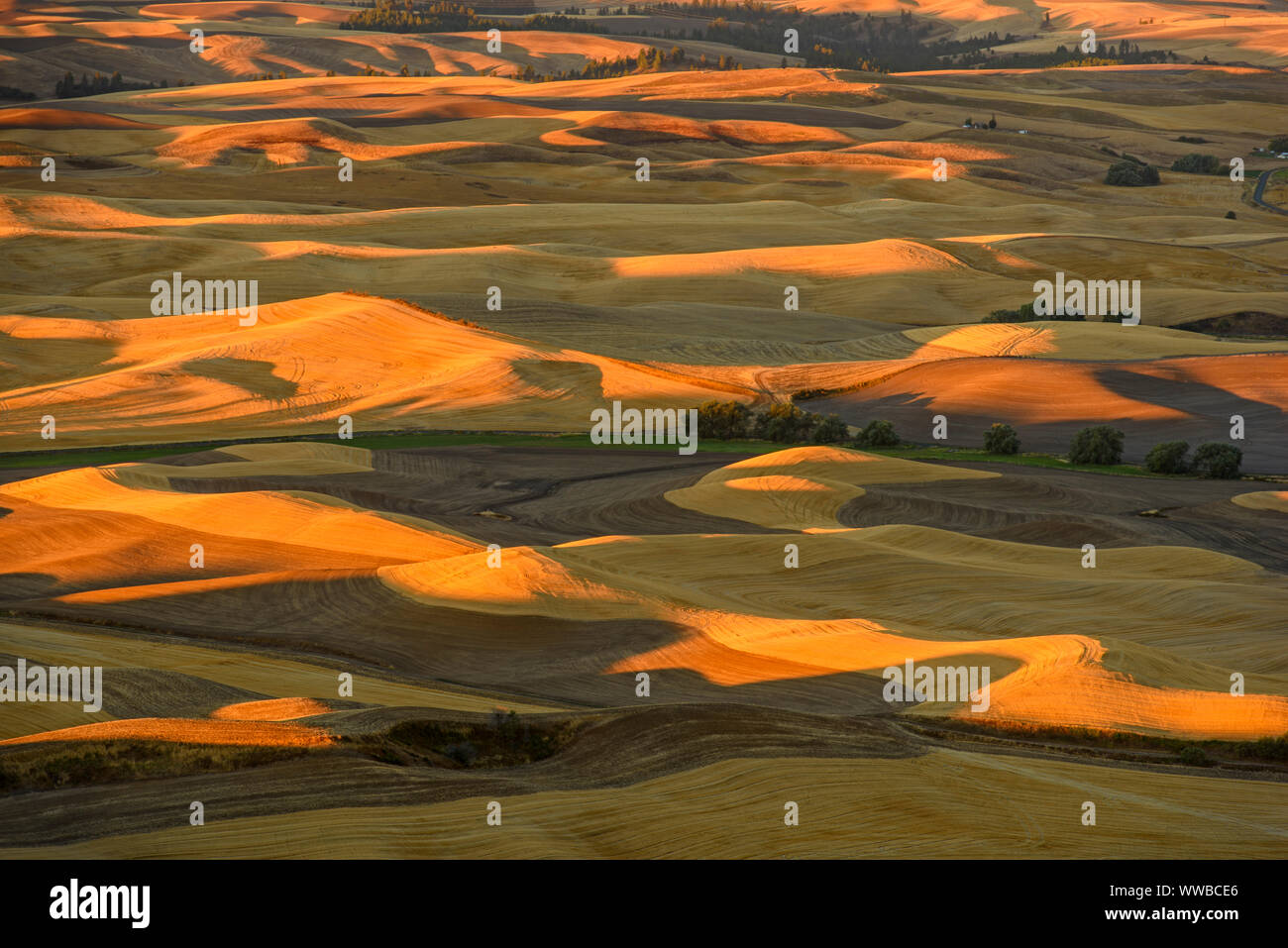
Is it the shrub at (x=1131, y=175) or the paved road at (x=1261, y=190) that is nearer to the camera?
the paved road at (x=1261, y=190)

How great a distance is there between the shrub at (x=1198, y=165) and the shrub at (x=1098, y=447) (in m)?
115

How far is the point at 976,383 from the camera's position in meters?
67.8

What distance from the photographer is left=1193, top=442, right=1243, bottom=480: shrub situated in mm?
53406

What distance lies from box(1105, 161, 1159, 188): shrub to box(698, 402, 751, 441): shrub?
103 m

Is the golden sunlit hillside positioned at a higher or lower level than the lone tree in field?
lower

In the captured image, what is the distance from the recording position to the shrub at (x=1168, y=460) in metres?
54.8

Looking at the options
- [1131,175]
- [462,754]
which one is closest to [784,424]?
[462,754]

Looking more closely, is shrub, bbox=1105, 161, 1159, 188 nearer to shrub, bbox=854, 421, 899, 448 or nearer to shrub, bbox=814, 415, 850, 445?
shrub, bbox=814, 415, 850, 445

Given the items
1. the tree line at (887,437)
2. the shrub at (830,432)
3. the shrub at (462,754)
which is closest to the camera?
the shrub at (462,754)

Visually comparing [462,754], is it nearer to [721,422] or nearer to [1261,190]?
[721,422]

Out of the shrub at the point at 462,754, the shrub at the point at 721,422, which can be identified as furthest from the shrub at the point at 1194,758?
the shrub at the point at 721,422

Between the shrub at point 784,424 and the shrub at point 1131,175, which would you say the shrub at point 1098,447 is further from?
the shrub at point 1131,175

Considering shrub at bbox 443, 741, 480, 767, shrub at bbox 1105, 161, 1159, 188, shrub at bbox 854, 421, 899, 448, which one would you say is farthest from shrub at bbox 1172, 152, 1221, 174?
shrub at bbox 443, 741, 480, 767
